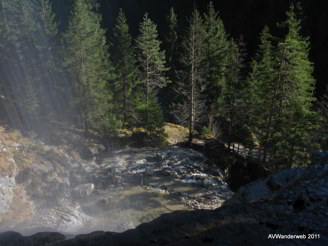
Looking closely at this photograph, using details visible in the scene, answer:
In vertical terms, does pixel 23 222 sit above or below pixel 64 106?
below

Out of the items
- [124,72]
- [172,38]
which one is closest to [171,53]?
[172,38]

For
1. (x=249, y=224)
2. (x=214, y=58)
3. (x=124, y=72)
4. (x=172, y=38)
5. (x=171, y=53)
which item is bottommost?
(x=249, y=224)

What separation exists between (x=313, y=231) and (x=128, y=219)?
12.3m

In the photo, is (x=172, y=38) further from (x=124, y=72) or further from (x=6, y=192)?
(x=6, y=192)

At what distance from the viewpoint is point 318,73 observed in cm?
4425

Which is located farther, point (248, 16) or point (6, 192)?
point (248, 16)

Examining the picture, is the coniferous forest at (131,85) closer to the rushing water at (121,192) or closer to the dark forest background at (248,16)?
the rushing water at (121,192)

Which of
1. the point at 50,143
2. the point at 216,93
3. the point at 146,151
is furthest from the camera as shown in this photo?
the point at 216,93

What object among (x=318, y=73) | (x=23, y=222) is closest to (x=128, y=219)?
(x=23, y=222)

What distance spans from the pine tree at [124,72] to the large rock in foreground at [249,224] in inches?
1019

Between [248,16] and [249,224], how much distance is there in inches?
2331

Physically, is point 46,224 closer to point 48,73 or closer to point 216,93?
point 48,73

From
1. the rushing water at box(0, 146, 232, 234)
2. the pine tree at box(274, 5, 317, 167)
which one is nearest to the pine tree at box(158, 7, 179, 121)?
the rushing water at box(0, 146, 232, 234)

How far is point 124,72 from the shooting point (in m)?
32.2
